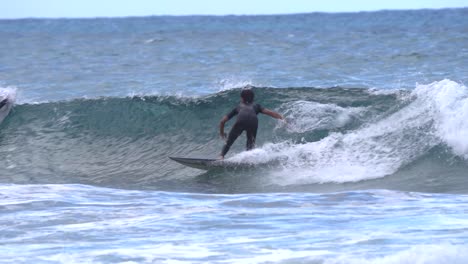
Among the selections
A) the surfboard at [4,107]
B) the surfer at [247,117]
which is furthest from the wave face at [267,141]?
the surfer at [247,117]

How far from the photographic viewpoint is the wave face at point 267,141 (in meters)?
13.4

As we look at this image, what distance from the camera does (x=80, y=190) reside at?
39.8 ft

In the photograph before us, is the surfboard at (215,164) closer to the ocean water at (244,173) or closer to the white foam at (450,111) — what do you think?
the ocean water at (244,173)

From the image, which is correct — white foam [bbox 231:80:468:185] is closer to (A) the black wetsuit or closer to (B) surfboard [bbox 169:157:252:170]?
(B) surfboard [bbox 169:157:252:170]

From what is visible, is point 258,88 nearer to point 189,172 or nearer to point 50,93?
point 189,172

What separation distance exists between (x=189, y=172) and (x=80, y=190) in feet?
8.39

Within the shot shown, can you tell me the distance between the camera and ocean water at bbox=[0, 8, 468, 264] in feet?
27.5

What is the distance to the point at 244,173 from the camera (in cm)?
1351

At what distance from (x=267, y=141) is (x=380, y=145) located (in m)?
2.17

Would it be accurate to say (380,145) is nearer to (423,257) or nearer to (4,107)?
(423,257)

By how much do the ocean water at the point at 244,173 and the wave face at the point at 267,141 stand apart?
1.5 inches

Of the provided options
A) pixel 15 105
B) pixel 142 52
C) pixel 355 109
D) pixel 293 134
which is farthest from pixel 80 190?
pixel 142 52

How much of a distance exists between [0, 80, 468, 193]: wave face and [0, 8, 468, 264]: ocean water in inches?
1.5

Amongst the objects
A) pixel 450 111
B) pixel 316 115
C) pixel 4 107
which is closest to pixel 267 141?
pixel 316 115
